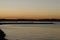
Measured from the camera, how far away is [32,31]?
33.8 inches

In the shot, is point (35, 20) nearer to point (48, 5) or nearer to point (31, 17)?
point (31, 17)

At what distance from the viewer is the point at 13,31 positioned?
0.86m

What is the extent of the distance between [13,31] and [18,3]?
0.20m

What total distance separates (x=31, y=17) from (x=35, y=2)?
0.36 feet

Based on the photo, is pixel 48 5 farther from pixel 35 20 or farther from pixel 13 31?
pixel 13 31

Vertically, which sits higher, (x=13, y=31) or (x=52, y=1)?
(x=52, y=1)

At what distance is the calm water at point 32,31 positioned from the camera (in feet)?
2.74

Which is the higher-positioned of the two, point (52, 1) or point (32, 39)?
point (52, 1)

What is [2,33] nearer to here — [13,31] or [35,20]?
[13,31]

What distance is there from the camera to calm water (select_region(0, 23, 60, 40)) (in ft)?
2.74

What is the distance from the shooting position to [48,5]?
2.94 ft

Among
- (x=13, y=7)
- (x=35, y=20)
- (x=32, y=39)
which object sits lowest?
(x=32, y=39)

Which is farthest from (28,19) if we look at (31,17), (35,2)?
(35,2)

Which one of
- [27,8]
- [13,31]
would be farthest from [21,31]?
[27,8]
